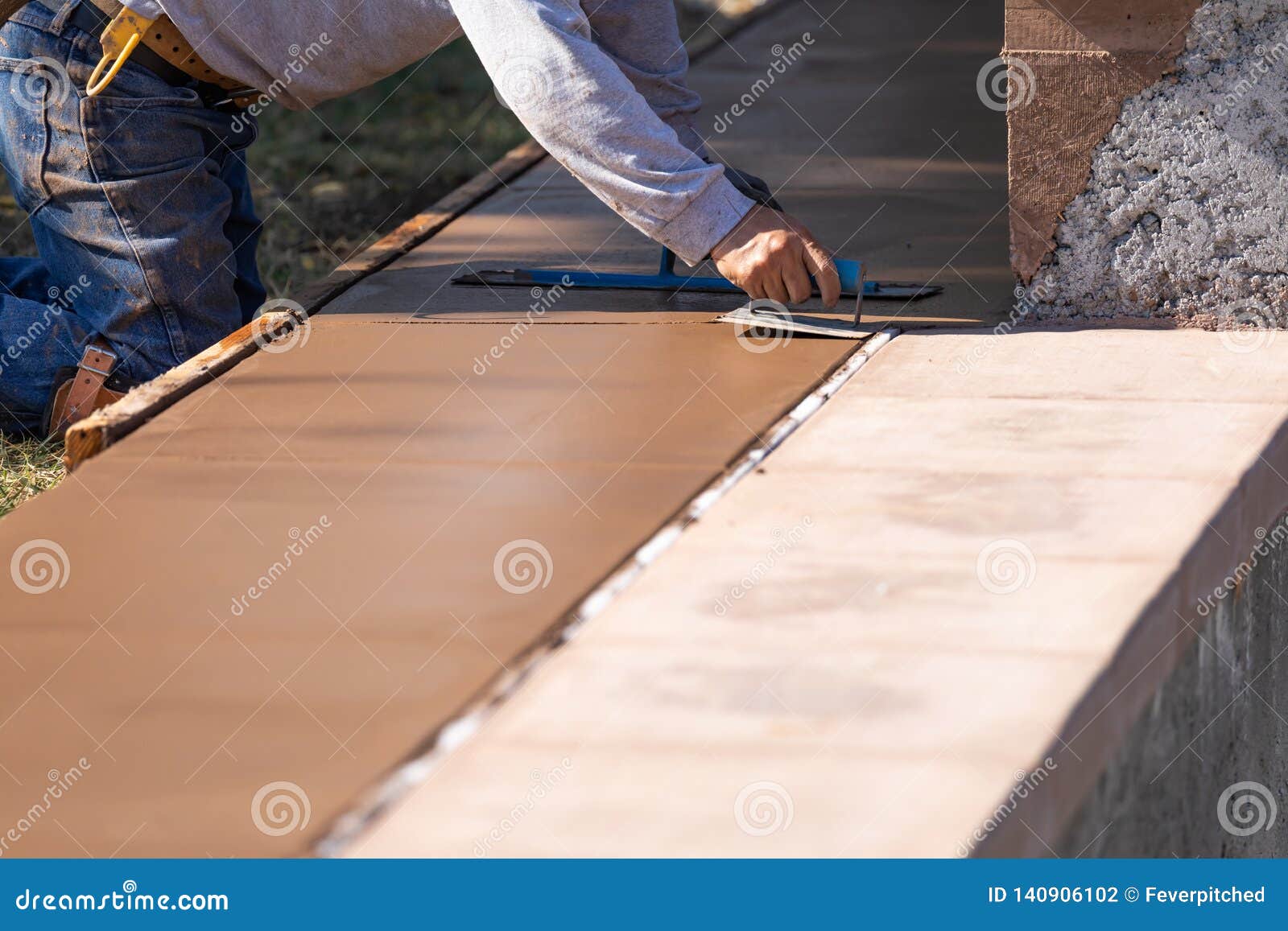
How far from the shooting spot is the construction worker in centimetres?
299

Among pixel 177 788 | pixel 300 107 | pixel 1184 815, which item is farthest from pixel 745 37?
pixel 177 788

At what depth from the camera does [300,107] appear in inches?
128

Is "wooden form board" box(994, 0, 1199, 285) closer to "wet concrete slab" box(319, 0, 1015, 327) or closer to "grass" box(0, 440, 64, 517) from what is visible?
"wet concrete slab" box(319, 0, 1015, 327)

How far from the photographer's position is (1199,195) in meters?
2.77

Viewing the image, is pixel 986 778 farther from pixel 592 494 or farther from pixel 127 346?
pixel 127 346

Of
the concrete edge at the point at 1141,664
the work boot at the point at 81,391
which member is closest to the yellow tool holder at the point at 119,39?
the work boot at the point at 81,391

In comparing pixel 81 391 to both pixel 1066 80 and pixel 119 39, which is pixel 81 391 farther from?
pixel 1066 80

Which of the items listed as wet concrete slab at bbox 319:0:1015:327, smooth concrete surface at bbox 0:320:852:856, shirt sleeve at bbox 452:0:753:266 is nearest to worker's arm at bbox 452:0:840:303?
shirt sleeve at bbox 452:0:753:266

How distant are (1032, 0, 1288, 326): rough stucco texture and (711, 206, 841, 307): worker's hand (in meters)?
0.48

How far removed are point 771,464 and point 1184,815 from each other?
30.0 inches

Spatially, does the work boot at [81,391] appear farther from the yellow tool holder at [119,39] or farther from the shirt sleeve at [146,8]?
the shirt sleeve at [146,8]

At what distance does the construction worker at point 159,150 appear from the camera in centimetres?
299

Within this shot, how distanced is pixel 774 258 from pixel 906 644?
1.10m

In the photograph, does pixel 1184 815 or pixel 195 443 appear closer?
pixel 1184 815
